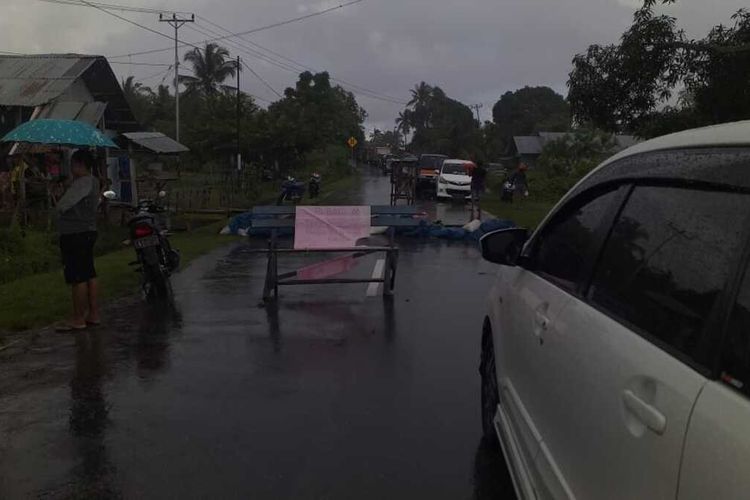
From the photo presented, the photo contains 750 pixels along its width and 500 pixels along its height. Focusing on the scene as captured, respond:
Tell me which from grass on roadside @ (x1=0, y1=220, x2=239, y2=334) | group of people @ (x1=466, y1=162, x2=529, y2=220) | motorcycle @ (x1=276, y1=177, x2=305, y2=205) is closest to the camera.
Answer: grass on roadside @ (x1=0, y1=220, x2=239, y2=334)

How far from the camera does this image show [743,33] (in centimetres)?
1201

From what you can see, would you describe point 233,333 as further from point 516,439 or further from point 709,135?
point 709,135

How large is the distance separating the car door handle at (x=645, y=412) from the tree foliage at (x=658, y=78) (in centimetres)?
1047

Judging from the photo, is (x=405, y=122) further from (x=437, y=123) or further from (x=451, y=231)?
(x=451, y=231)

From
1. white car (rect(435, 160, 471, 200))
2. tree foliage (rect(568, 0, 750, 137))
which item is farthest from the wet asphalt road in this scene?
white car (rect(435, 160, 471, 200))

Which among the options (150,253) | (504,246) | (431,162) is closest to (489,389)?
(504,246)

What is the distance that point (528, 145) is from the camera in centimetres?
6197

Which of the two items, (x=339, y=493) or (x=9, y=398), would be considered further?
(x=9, y=398)

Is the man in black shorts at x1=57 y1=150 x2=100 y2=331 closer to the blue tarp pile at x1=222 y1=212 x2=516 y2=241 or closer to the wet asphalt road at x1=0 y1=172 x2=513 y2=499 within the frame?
the wet asphalt road at x1=0 y1=172 x2=513 y2=499

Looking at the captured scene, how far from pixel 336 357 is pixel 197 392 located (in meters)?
1.38

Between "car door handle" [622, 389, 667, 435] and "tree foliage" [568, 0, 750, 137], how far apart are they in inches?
412

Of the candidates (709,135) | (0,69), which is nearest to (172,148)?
(0,69)

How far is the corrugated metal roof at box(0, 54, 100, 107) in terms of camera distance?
725 inches

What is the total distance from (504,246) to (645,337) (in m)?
2.02
